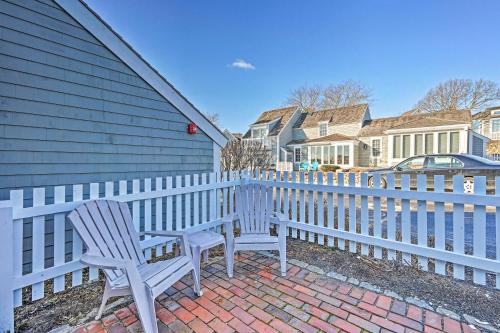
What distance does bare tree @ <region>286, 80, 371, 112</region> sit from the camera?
29969 mm

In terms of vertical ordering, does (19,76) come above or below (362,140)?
below

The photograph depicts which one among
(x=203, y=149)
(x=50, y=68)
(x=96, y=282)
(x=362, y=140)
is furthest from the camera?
(x=362, y=140)

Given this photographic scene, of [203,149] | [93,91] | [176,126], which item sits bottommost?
[203,149]

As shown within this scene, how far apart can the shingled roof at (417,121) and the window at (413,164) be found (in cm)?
982

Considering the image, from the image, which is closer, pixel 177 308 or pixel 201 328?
pixel 201 328

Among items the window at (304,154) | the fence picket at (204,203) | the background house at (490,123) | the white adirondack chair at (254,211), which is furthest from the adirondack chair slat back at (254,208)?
the background house at (490,123)

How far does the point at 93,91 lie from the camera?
138 inches

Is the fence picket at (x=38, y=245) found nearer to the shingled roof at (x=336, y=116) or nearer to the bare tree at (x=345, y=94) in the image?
the shingled roof at (x=336, y=116)

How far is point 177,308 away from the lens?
215 cm

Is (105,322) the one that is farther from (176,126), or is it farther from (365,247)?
(176,126)

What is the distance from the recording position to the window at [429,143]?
1711 centimetres

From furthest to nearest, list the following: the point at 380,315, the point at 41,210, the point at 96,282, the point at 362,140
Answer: the point at 362,140 → the point at 96,282 → the point at 41,210 → the point at 380,315

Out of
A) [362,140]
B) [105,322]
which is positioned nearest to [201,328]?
[105,322]

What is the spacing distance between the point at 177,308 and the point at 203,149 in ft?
10.9
